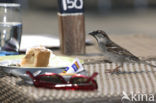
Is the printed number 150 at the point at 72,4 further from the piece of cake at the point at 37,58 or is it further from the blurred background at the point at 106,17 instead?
the blurred background at the point at 106,17

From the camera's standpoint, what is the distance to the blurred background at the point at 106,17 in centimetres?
1017

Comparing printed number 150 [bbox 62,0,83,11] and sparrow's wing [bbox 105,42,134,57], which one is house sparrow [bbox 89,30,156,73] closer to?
sparrow's wing [bbox 105,42,134,57]

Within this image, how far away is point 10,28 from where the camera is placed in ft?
13.2

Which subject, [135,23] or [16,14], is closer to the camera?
[16,14]

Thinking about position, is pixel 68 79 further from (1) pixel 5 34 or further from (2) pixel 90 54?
(1) pixel 5 34

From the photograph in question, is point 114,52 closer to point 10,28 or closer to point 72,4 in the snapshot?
point 72,4

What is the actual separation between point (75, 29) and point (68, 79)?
5.39ft

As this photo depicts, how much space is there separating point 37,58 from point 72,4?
1.39 metres

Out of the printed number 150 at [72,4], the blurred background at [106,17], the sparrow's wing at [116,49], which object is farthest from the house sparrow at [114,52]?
the blurred background at [106,17]

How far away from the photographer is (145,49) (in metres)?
3.79

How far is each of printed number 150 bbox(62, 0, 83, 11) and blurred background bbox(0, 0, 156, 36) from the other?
5.26m

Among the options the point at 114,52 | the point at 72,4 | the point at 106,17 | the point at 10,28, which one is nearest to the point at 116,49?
the point at 114,52

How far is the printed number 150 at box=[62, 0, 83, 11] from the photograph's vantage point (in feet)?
12.5

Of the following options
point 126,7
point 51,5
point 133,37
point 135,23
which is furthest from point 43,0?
point 133,37
